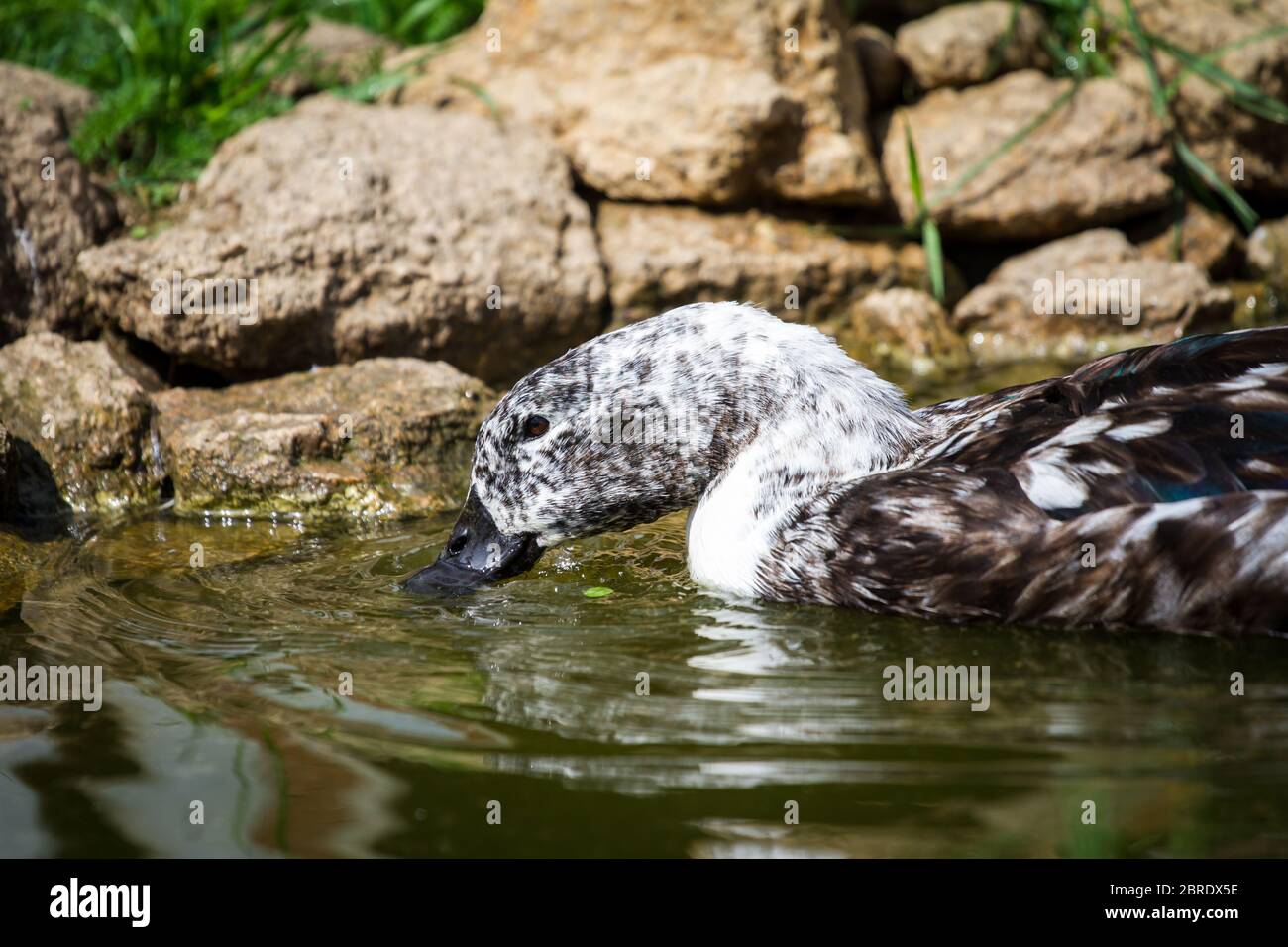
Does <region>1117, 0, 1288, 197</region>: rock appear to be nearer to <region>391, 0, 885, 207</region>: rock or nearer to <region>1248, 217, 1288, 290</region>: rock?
<region>1248, 217, 1288, 290</region>: rock

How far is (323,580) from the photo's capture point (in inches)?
205

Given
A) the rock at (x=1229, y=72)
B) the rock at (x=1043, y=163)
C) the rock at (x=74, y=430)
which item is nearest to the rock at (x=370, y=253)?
the rock at (x=74, y=430)

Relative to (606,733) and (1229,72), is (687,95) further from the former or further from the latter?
(606,733)

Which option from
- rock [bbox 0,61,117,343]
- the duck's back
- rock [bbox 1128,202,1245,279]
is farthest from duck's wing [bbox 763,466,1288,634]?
rock [bbox 1128,202,1245,279]

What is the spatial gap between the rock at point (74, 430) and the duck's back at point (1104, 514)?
123 inches

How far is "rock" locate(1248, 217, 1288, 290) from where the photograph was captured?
9070 millimetres

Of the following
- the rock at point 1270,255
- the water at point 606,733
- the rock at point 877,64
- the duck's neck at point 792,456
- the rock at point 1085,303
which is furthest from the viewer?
the rock at point 877,64

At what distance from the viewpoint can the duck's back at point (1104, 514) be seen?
4.11m

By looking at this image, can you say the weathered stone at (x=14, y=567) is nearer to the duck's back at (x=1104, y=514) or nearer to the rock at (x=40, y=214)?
the rock at (x=40, y=214)

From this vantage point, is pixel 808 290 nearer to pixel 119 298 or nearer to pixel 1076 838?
pixel 119 298

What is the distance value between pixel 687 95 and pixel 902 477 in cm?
428

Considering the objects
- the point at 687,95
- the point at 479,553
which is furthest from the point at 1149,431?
the point at 687,95

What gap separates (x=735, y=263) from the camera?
8156 millimetres

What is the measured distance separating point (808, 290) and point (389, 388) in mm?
Result: 2770
